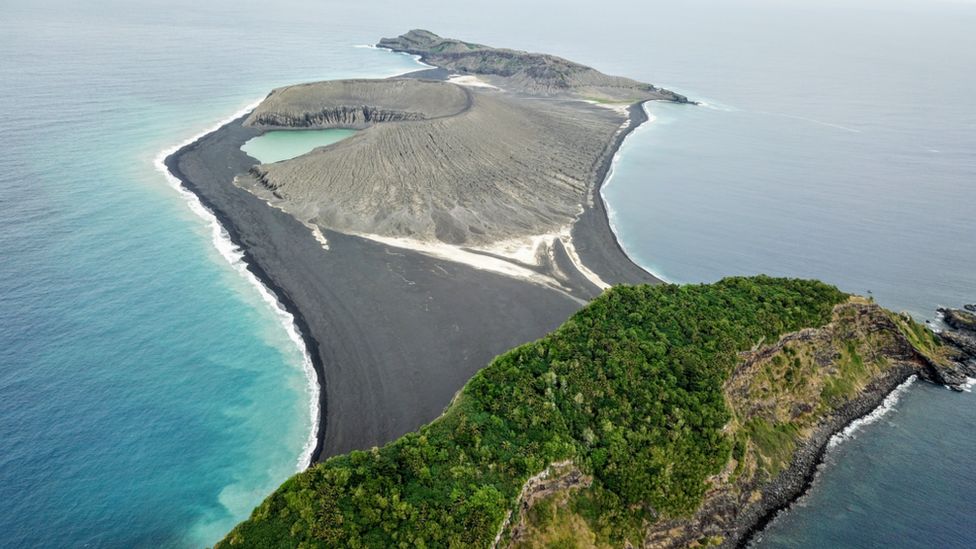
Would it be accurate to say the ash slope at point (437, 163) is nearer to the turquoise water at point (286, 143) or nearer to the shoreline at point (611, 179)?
the shoreline at point (611, 179)

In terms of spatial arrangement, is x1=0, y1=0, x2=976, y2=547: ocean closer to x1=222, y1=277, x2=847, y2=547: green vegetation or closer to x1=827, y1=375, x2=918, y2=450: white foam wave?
x1=827, y1=375, x2=918, y2=450: white foam wave

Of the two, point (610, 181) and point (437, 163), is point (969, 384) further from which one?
point (437, 163)

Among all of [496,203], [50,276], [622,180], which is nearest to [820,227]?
[622,180]

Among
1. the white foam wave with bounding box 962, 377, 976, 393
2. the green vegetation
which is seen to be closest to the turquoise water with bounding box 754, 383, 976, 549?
the white foam wave with bounding box 962, 377, 976, 393

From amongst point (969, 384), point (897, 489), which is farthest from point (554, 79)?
point (897, 489)

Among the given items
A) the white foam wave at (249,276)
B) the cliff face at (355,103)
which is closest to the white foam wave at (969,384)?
the white foam wave at (249,276)

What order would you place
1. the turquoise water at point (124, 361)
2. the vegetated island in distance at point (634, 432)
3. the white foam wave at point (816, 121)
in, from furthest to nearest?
the white foam wave at point (816, 121) → the turquoise water at point (124, 361) → the vegetated island in distance at point (634, 432)

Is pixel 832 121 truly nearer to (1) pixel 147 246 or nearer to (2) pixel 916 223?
(2) pixel 916 223
